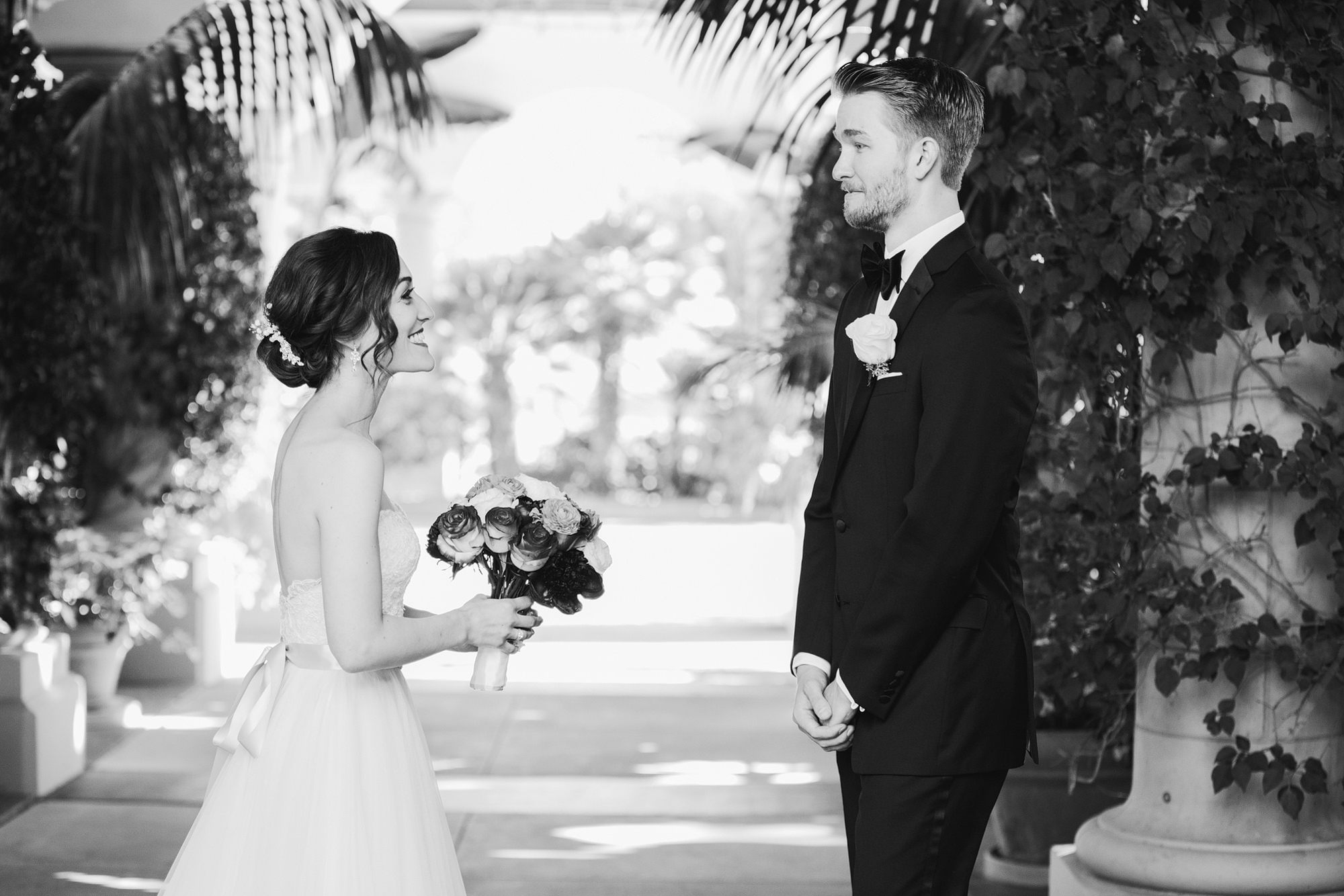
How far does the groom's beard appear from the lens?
2.13 metres

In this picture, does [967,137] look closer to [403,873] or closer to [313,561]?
[313,561]

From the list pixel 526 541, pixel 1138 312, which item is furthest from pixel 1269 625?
pixel 526 541

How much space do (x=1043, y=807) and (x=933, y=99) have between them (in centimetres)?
299

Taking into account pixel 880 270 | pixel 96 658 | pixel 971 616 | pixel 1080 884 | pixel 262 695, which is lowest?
pixel 96 658

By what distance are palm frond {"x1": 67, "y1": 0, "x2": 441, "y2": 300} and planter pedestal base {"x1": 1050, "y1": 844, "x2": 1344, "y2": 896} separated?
11.7 feet

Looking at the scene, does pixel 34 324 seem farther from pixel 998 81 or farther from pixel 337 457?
pixel 998 81

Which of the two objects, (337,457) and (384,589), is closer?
(337,457)

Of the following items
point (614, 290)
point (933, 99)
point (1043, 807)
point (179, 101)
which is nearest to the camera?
point (933, 99)

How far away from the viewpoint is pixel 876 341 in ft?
6.82

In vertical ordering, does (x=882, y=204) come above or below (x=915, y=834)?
above

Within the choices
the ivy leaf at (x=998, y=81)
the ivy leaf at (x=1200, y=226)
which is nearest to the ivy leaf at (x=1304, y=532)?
the ivy leaf at (x=1200, y=226)

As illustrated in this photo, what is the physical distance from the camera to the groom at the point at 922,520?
200cm

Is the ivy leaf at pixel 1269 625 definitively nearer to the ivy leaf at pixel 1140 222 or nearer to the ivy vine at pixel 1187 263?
the ivy vine at pixel 1187 263

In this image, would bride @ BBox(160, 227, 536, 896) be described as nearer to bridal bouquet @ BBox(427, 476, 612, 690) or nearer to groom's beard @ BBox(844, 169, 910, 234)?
bridal bouquet @ BBox(427, 476, 612, 690)
